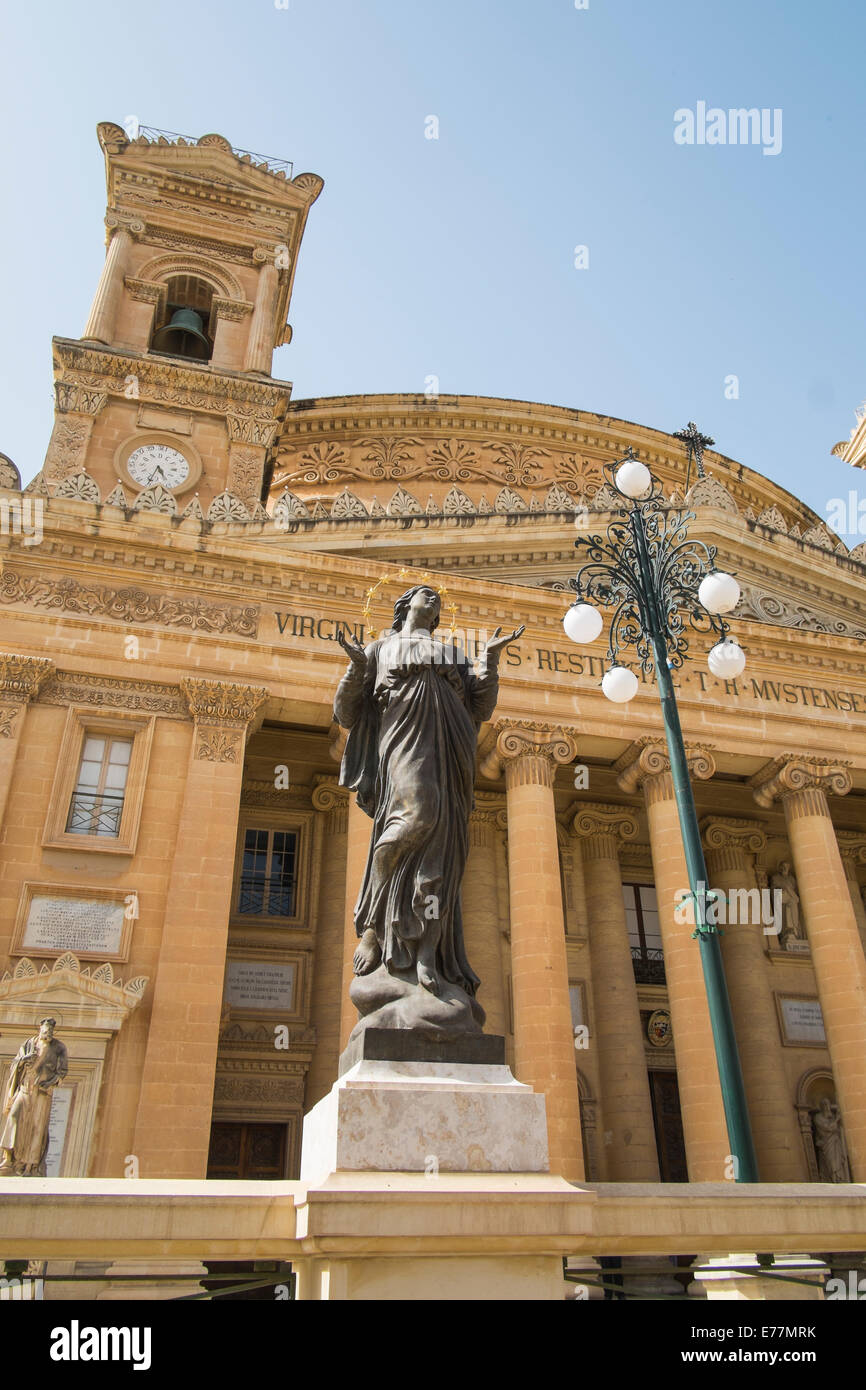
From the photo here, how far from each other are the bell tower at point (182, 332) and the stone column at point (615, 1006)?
33.1ft

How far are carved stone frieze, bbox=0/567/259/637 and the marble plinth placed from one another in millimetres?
13138

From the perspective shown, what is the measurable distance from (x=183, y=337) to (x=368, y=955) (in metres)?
22.0

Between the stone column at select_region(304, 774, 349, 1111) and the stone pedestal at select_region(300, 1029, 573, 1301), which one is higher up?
the stone column at select_region(304, 774, 349, 1111)

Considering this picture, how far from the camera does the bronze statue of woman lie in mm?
4836

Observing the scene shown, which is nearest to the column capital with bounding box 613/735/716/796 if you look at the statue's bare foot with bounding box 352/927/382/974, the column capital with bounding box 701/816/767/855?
the column capital with bounding box 701/816/767/855

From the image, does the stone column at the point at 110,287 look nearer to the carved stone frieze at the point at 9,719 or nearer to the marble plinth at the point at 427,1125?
the carved stone frieze at the point at 9,719

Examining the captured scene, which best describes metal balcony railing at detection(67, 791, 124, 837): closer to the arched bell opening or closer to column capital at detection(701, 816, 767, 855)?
the arched bell opening

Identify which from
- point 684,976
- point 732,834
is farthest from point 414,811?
point 732,834

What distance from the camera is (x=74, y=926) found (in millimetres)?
14133

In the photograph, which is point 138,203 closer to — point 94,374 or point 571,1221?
point 94,374

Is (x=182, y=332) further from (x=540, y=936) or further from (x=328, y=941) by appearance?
(x=540, y=936)

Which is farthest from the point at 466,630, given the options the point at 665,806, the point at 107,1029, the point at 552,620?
the point at 107,1029

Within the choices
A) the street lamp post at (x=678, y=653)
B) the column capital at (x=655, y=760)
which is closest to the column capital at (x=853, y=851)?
the column capital at (x=655, y=760)

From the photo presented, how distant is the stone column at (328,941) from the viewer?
1692cm
